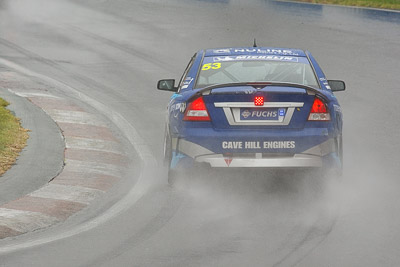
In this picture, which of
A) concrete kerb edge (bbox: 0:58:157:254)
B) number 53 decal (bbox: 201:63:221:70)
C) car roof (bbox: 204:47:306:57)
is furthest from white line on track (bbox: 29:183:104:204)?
car roof (bbox: 204:47:306:57)

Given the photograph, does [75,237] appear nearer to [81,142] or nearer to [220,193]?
[220,193]

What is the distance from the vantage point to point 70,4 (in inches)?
1259

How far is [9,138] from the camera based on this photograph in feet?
47.4

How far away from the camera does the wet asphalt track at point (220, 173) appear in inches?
376

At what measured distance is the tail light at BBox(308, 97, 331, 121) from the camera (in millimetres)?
11320

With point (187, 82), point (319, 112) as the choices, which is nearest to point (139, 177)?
point (187, 82)

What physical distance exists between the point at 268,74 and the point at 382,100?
20.6ft

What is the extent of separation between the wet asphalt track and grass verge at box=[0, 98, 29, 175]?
1.58 m

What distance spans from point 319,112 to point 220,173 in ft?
4.13

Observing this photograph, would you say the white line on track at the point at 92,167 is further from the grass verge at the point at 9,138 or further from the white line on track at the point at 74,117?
the white line on track at the point at 74,117

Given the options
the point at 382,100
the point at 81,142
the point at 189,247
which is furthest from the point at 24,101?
the point at 189,247

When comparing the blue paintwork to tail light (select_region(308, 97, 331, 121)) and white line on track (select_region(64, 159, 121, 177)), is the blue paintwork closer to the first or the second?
tail light (select_region(308, 97, 331, 121))

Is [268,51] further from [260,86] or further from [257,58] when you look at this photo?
[260,86]

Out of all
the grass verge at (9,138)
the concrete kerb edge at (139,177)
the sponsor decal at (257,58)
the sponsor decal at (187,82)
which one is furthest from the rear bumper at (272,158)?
the grass verge at (9,138)
